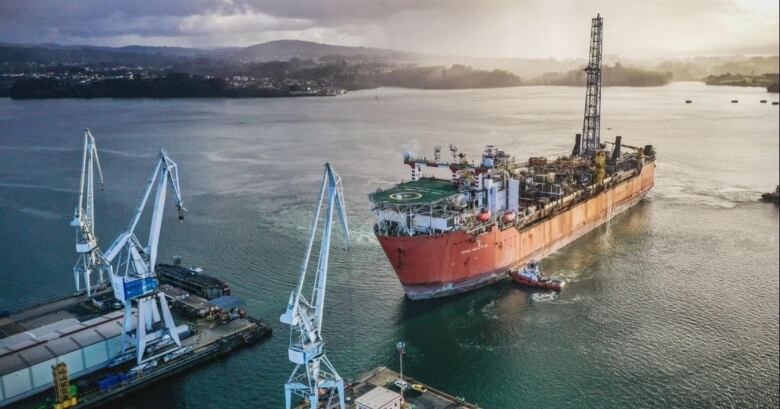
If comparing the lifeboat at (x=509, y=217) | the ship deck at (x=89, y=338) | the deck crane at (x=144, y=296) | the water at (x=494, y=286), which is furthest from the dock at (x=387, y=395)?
the lifeboat at (x=509, y=217)

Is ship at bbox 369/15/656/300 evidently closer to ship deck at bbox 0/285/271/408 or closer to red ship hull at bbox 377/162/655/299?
red ship hull at bbox 377/162/655/299

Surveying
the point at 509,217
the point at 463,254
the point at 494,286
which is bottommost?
the point at 494,286

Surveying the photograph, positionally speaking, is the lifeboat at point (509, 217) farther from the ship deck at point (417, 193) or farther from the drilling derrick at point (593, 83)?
the drilling derrick at point (593, 83)

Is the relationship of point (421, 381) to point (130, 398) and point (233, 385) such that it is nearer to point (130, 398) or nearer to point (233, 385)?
point (233, 385)

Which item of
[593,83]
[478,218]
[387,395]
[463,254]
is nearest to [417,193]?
[478,218]

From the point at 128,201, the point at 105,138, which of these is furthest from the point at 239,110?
the point at 128,201

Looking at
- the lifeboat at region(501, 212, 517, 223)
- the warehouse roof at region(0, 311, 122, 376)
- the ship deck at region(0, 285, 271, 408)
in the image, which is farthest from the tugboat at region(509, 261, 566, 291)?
the warehouse roof at region(0, 311, 122, 376)

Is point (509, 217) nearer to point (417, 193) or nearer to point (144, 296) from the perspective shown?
point (417, 193)
